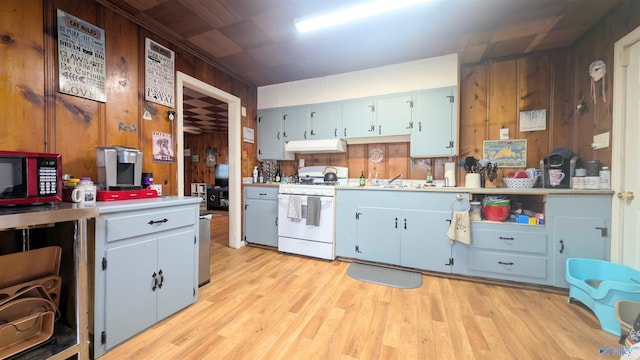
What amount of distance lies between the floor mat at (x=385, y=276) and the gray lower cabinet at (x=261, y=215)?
1.26 meters

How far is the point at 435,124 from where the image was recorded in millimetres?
2807

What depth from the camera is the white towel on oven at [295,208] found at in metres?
3.01

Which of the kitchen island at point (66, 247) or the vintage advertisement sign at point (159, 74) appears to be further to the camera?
the vintage advertisement sign at point (159, 74)

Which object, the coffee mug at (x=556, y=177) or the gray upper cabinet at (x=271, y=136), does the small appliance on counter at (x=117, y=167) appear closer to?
the gray upper cabinet at (x=271, y=136)

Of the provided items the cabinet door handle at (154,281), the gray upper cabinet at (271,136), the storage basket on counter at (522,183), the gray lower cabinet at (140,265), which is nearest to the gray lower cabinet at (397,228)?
the storage basket on counter at (522,183)

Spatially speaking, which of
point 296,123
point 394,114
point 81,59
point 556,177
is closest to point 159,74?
point 81,59

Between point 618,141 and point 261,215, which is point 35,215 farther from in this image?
point 618,141

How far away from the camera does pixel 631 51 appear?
6.22ft

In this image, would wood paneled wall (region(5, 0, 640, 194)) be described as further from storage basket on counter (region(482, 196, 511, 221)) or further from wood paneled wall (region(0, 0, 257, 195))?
storage basket on counter (region(482, 196, 511, 221))

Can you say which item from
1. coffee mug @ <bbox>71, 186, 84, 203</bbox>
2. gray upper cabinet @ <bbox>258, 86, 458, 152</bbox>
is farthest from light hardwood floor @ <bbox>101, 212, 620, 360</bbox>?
gray upper cabinet @ <bbox>258, 86, 458, 152</bbox>

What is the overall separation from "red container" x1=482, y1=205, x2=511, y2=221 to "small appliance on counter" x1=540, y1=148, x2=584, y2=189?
520mm

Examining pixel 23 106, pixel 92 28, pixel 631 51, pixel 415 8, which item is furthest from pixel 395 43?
pixel 23 106

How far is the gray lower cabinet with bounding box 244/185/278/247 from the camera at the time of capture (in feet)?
10.9

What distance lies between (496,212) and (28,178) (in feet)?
11.5
